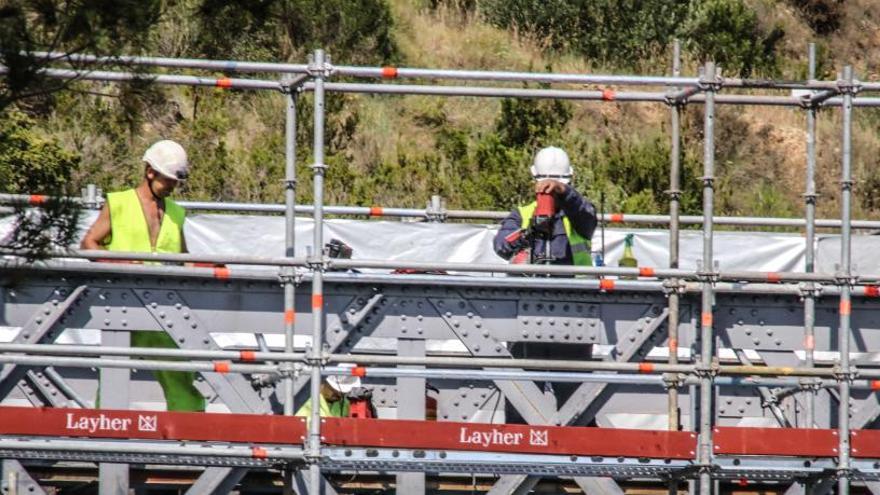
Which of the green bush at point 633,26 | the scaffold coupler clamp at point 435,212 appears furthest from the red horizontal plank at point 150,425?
the green bush at point 633,26

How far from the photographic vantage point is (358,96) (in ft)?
85.7

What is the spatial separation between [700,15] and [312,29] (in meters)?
6.68

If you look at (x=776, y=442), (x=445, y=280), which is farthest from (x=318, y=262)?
(x=776, y=442)

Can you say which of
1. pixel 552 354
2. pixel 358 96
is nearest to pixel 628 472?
pixel 552 354

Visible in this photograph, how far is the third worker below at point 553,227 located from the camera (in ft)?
38.1

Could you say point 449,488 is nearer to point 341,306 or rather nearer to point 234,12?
point 341,306

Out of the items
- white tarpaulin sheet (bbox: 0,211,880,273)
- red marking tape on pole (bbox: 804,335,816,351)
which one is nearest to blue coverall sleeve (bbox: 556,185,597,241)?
red marking tape on pole (bbox: 804,335,816,351)

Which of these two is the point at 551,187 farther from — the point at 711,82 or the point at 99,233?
the point at 99,233

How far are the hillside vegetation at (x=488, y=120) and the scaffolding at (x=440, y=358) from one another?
631cm

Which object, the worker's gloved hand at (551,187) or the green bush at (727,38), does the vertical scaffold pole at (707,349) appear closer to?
the worker's gloved hand at (551,187)

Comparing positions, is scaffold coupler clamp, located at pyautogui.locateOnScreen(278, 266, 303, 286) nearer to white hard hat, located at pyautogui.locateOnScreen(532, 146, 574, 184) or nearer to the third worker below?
the third worker below

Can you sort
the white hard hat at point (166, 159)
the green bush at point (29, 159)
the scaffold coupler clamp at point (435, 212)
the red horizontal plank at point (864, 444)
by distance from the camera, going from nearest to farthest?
the red horizontal plank at point (864, 444) < the white hard hat at point (166, 159) < the scaffold coupler clamp at point (435, 212) < the green bush at point (29, 159)

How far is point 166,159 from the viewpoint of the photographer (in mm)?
11531

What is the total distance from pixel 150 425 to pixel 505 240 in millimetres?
2586
